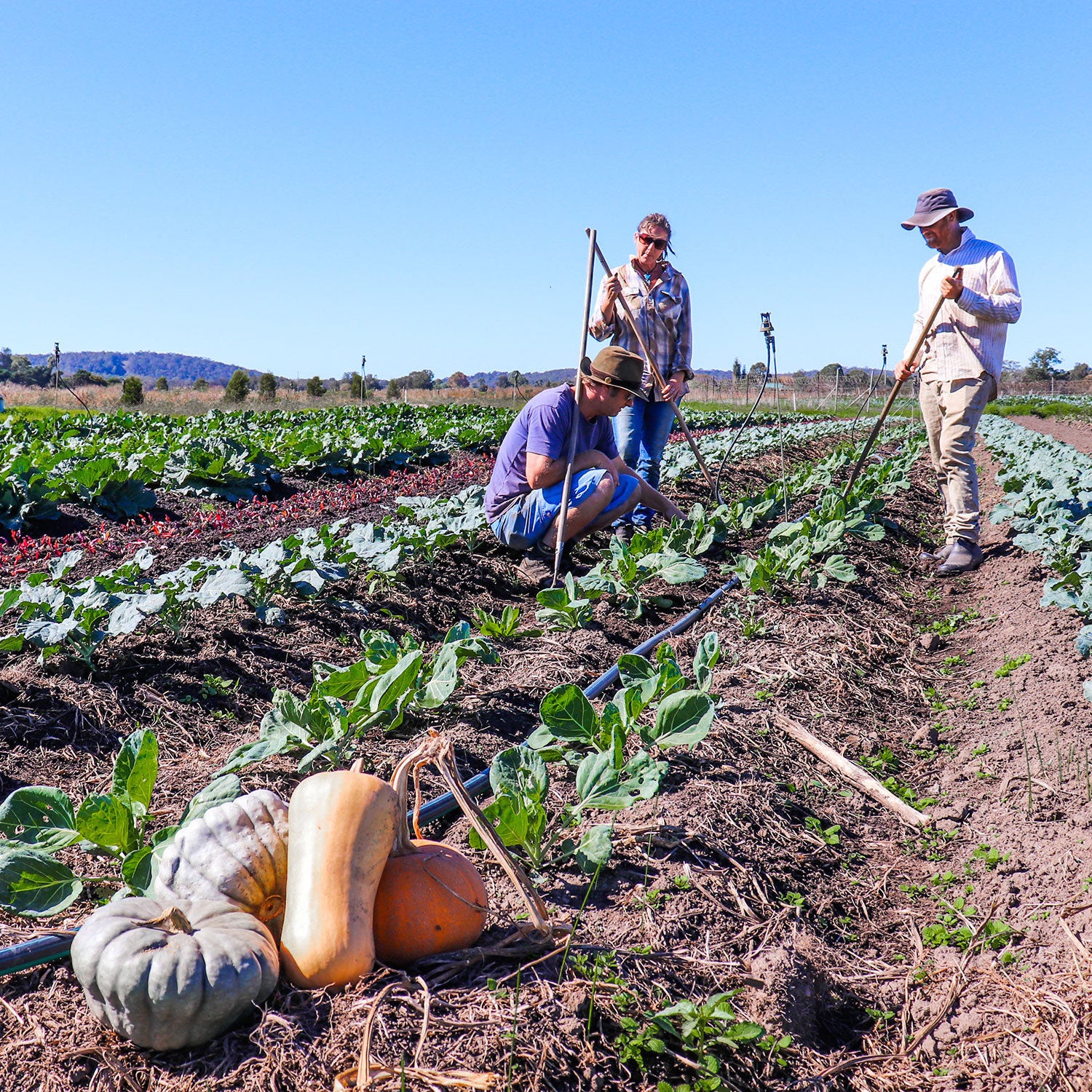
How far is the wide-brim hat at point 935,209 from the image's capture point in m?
5.88

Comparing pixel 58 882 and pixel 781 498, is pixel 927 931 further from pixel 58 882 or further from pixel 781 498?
pixel 781 498

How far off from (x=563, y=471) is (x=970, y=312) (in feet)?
9.57

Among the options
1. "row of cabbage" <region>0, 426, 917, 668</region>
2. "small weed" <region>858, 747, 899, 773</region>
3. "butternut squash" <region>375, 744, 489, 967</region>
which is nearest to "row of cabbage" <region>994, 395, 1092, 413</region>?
"row of cabbage" <region>0, 426, 917, 668</region>

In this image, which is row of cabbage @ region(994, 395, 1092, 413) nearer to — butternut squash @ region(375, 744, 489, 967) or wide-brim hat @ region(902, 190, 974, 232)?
wide-brim hat @ region(902, 190, 974, 232)

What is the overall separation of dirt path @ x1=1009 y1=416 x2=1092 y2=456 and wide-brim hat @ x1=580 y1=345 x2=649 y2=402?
52.2ft

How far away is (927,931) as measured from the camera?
2555mm

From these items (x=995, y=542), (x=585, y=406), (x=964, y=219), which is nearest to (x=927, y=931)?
(x=585, y=406)

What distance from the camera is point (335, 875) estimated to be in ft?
6.13

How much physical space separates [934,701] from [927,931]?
75.8 inches

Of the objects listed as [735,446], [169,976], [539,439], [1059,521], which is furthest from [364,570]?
[735,446]

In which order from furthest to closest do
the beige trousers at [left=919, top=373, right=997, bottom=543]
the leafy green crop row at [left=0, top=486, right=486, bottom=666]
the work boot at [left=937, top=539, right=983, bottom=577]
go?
the work boot at [left=937, top=539, right=983, bottom=577], the beige trousers at [left=919, top=373, right=997, bottom=543], the leafy green crop row at [left=0, top=486, right=486, bottom=666]

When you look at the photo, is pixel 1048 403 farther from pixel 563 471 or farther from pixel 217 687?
pixel 217 687

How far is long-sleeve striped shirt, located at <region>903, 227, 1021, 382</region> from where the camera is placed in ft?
19.2

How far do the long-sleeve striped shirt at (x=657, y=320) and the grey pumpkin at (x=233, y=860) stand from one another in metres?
5.37
